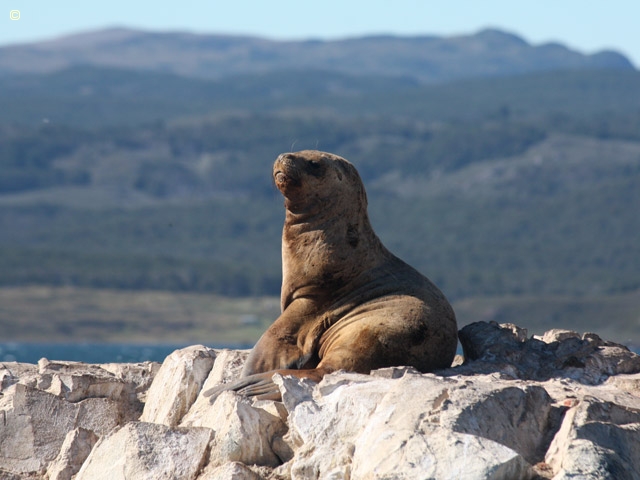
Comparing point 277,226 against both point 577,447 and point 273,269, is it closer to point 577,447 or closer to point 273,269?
point 273,269

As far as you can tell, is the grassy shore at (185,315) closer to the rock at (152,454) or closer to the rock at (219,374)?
the rock at (219,374)

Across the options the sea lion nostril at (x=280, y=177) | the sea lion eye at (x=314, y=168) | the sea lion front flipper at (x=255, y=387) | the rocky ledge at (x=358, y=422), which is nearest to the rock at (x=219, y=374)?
the rocky ledge at (x=358, y=422)

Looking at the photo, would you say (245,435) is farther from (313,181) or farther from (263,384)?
(313,181)

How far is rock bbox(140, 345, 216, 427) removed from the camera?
11531 millimetres

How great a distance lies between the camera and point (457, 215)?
196500 millimetres

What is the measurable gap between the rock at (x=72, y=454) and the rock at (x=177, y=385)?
2.55 ft

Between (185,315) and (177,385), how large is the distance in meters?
110

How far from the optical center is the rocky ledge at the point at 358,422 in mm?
8961

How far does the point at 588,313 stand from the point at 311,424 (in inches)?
5024

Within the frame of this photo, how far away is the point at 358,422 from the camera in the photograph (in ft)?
31.3

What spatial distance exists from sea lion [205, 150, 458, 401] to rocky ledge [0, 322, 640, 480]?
0.38 metres

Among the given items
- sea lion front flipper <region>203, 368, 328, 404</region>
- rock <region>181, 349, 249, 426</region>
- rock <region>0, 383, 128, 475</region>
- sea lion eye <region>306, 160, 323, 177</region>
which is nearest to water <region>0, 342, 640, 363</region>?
rock <region>181, 349, 249, 426</region>

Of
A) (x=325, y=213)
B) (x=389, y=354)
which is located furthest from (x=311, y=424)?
(x=325, y=213)

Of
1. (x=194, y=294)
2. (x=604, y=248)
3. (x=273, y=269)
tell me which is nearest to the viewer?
(x=194, y=294)
